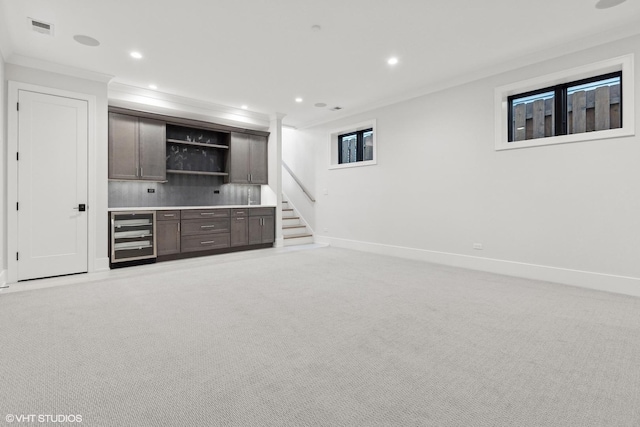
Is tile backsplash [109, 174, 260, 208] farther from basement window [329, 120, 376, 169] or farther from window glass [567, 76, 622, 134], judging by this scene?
window glass [567, 76, 622, 134]

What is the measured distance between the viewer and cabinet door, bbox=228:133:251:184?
6.55 m

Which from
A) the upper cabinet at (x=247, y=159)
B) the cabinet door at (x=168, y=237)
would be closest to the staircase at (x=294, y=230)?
the upper cabinet at (x=247, y=159)

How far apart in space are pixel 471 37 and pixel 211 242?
5.15 m

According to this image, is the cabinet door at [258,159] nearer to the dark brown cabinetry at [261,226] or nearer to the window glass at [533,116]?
the dark brown cabinetry at [261,226]

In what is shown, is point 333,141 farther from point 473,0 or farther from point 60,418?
point 60,418

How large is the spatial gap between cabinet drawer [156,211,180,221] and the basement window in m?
3.42

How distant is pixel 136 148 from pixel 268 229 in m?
2.89

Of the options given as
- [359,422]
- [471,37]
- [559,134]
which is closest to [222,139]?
[471,37]

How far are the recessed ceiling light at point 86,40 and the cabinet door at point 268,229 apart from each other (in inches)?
155

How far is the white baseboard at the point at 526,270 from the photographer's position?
3.54 meters

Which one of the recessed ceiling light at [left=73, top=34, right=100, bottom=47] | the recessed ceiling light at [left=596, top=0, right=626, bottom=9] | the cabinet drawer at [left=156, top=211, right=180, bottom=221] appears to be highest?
the recessed ceiling light at [left=596, top=0, right=626, bottom=9]

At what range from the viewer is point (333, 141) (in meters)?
7.25

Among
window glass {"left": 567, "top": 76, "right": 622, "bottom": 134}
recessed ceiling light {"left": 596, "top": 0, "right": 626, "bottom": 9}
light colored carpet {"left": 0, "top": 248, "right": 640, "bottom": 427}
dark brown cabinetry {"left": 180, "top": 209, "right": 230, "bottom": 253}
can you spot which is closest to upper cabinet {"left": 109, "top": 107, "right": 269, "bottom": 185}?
dark brown cabinetry {"left": 180, "top": 209, "right": 230, "bottom": 253}

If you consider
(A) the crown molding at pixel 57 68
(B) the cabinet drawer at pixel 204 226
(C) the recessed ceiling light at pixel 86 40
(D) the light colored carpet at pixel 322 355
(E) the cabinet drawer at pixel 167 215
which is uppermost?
(C) the recessed ceiling light at pixel 86 40
